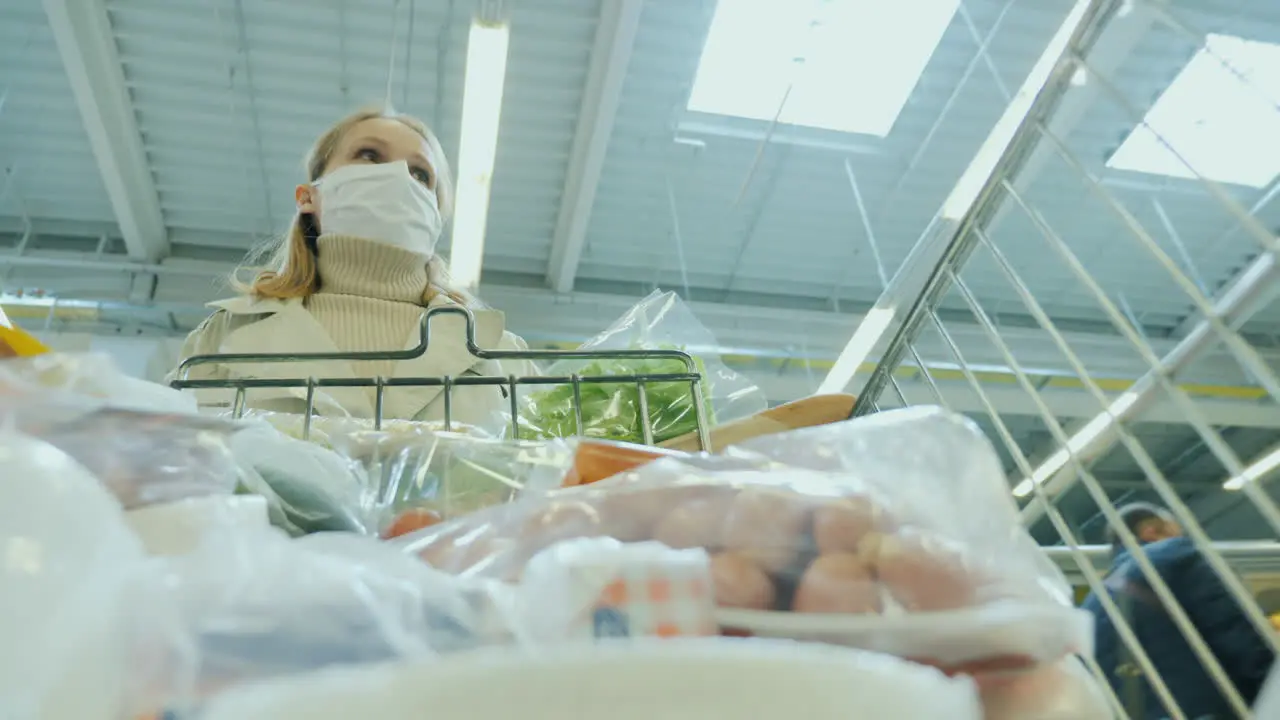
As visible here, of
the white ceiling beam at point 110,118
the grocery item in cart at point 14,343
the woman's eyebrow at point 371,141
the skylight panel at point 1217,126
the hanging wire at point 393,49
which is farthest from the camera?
the skylight panel at point 1217,126

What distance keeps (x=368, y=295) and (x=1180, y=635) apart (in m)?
1.74

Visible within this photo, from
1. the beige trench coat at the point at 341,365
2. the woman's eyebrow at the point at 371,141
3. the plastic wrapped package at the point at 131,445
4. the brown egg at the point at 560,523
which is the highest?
the woman's eyebrow at the point at 371,141

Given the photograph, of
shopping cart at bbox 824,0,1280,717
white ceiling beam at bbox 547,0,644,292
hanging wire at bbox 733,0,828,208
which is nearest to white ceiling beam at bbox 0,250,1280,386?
shopping cart at bbox 824,0,1280,717

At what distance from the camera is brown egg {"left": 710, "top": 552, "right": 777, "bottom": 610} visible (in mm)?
379

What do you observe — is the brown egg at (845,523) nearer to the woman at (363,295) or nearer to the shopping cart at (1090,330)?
the shopping cart at (1090,330)

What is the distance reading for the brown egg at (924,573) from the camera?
0.38m

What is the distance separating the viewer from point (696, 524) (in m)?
0.43

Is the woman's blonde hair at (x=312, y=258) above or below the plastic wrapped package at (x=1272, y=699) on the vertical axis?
above

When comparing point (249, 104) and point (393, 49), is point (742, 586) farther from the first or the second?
point (249, 104)

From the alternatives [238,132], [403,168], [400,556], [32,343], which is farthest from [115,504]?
[238,132]

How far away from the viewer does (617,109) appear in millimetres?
4262

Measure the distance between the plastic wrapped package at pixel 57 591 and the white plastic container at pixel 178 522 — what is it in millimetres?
91

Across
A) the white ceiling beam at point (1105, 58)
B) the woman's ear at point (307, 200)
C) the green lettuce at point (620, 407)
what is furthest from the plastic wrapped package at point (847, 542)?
the white ceiling beam at point (1105, 58)

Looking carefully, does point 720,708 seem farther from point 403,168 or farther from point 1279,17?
point 1279,17
